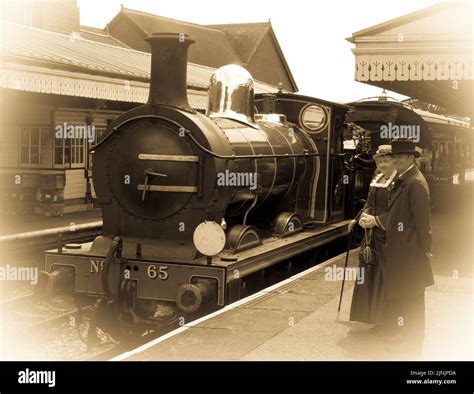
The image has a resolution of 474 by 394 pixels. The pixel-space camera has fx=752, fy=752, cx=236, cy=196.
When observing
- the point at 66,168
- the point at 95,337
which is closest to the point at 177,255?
the point at 95,337

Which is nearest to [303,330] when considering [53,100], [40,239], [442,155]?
[40,239]

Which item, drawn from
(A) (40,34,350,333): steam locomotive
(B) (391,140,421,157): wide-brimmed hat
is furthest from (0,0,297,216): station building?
(B) (391,140,421,157): wide-brimmed hat

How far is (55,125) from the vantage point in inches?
664

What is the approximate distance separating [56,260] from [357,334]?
3.11 meters

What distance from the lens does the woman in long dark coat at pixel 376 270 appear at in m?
6.03

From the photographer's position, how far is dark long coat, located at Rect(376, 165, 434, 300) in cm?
571

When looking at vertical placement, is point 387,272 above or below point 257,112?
below

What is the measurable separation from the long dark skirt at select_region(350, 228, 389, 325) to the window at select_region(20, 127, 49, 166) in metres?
12.3

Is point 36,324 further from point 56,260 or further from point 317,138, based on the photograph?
point 317,138

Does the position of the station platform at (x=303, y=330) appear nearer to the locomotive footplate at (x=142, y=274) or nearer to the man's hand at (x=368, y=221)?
the locomotive footplate at (x=142, y=274)

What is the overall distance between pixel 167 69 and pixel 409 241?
3.09 m

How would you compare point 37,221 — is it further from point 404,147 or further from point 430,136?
point 404,147

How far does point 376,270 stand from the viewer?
20.0 feet

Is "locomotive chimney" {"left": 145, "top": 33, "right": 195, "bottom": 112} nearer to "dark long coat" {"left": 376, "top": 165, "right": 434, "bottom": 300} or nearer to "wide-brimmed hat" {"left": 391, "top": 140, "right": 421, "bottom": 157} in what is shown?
"wide-brimmed hat" {"left": 391, "top": 140, "right": 421, "bottom": 157}
